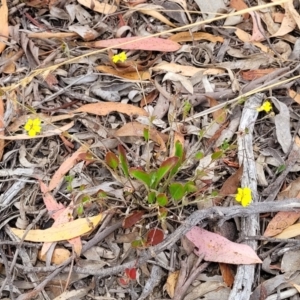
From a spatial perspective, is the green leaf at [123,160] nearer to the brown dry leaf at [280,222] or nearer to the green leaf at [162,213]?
the green leaf at [162,213]

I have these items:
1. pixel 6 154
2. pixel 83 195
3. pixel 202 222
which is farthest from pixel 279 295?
pixel 6 154

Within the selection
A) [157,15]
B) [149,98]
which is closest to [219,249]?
[149,98]

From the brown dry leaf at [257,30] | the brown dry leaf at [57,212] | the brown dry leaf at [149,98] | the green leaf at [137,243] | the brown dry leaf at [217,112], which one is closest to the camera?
the green leaf at [137,243]

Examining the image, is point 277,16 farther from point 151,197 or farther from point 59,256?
point 59,256

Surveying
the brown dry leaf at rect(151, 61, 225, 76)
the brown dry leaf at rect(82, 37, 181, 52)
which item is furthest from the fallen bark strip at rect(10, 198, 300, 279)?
the brown dry leaf at rect(82, 37, 181, 52)

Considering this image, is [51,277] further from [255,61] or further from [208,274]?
[255,61]

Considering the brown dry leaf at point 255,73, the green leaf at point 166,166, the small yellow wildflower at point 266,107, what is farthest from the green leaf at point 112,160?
the brown dry leaf at point 255,73
